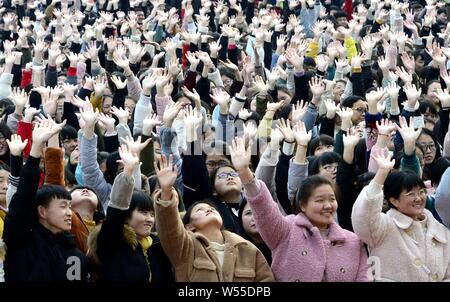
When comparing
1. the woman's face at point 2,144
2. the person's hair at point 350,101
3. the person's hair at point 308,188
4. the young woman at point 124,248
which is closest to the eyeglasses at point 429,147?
the person's hair at point 350,101

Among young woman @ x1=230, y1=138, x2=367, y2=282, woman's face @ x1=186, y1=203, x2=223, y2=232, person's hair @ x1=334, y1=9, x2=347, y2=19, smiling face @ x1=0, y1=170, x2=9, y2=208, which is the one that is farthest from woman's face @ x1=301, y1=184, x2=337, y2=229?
person's hair @ x1=334, y1=9, x2=347, y2=19

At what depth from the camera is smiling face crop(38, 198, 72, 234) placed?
4695mm

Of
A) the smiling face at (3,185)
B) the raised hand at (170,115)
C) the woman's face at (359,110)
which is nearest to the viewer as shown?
the smiling face at (3,185)

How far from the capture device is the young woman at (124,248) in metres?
4.64

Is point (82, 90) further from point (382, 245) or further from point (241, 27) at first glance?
point (241, 27)

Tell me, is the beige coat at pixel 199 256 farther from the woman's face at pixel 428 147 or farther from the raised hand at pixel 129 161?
the woman's face at pixel 428 147

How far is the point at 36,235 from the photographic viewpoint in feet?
15.2

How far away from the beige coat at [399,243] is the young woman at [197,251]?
0.52m

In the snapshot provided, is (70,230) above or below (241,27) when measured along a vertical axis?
below

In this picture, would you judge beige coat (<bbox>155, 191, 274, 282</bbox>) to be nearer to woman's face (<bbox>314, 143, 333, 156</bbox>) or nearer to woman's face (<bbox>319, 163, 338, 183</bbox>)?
woman's face (<bbox>319, 163, 338, 183</bbox>)
